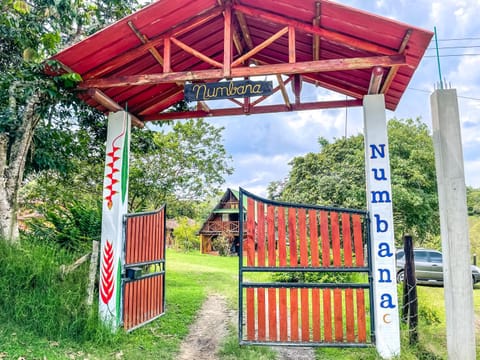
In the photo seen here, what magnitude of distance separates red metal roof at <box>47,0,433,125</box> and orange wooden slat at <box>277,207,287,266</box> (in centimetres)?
169

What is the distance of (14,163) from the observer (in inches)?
209

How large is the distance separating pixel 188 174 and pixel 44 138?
5895mm

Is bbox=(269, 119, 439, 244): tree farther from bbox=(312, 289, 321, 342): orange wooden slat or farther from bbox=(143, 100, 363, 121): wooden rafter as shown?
bbox=(312, 289, 321, 342): orange wooden slat

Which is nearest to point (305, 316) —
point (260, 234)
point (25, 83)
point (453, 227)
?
point (260, 234)

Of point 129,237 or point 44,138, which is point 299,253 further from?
point 44,138

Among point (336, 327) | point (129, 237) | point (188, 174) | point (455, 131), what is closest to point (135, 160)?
point (188, 174)

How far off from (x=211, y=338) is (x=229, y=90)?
3.19m

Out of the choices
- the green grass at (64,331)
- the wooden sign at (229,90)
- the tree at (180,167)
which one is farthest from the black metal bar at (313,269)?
the tree at (180,167)

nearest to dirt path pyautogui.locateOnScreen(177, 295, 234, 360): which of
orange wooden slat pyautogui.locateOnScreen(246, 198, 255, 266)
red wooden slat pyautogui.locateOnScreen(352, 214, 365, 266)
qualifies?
orange wooden slat pyautogui.locateOnScreen(246, 198, 255, 266)

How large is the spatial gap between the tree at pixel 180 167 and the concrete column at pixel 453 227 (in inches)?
283

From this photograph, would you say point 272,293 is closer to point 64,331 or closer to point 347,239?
point 347,239

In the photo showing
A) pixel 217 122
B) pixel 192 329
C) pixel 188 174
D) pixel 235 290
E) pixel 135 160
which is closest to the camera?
pixel 192 329

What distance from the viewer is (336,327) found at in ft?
13.4

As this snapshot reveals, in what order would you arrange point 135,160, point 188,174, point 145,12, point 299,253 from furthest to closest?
point 188,174, point 135,160, point 299,253, point 145,12
